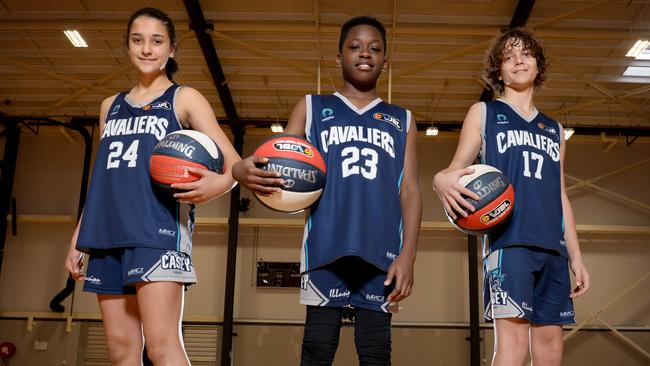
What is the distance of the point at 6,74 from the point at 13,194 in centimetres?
257

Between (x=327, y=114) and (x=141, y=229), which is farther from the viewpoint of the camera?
(x=327, y=114)

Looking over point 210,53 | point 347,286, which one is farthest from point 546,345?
point 210,53

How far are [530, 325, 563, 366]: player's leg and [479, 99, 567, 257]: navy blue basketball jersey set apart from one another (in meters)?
0.35

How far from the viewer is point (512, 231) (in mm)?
2572

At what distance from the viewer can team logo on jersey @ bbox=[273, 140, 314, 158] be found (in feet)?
7.41

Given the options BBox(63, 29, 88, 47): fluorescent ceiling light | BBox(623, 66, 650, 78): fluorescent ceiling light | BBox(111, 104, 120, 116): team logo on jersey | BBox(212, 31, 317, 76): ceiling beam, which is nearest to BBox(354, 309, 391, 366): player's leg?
BBox(111, 104, 120, 116): team logo on jersey

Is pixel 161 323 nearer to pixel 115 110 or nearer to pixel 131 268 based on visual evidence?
pixel 131 268

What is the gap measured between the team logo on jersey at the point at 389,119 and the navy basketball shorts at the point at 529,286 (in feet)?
2.35

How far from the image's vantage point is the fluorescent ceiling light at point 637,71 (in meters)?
10.2

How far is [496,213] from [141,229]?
145cm

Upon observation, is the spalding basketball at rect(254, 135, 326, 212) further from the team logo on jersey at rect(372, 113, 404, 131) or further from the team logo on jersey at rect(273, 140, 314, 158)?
the team logo on jersey at rect(372, 113, 404, 131)

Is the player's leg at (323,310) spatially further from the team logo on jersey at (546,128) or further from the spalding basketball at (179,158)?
the team logo on jersey at (546,128)

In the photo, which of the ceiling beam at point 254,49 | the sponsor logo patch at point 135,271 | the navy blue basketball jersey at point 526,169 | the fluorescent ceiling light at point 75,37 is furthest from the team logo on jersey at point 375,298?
the fluorescent ceiling light at point 75,37

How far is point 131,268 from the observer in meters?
2.28
